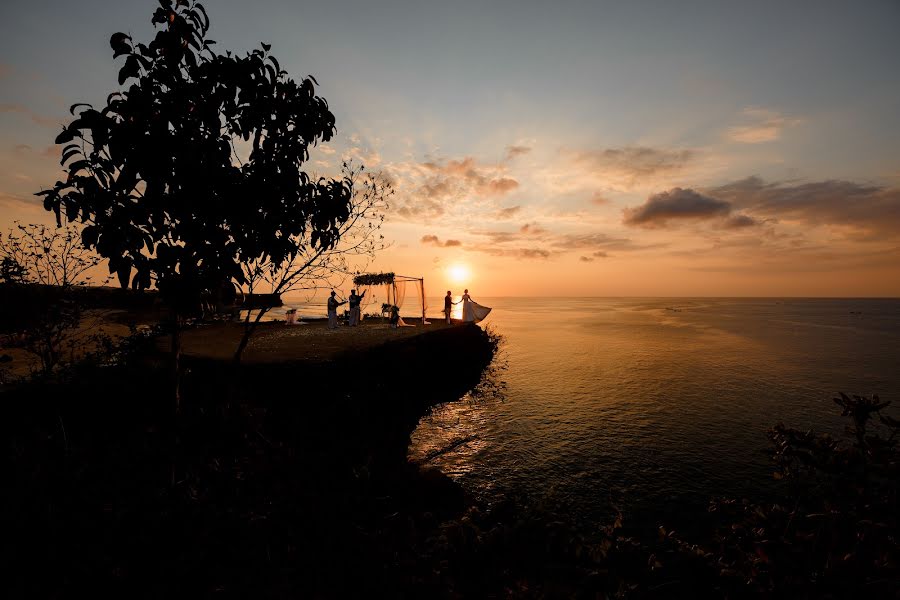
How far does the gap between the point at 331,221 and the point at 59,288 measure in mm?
8298

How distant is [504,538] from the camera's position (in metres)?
7.12

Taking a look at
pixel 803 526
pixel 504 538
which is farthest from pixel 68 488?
pixel 803 526

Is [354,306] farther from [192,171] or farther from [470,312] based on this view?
[192,171]

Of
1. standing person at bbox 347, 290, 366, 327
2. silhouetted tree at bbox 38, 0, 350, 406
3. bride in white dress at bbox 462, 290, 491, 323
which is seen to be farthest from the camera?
bride in white dress at bbox 462, 290, 491, 323

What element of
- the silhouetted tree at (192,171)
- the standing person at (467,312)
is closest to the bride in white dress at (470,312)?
the standing person at (467,312)

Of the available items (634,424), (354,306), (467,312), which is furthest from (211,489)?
(467,312)

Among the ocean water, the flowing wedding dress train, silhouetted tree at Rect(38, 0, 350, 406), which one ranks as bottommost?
the ocean water

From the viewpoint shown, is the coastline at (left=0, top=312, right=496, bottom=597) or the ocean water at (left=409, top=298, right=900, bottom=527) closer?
the coastline at (left=0, top=312, right=496, bottom=597)

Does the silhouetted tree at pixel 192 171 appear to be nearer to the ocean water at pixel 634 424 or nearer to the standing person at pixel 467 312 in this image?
the ocean water at pixel 634 424

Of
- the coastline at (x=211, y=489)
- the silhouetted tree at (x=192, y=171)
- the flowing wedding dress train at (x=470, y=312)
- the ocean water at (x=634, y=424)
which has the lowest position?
the ocean water at (x=634, y=424)

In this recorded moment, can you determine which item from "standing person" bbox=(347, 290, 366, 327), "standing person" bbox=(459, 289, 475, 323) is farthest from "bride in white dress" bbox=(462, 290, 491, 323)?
"standing person" bbox=(347, 290, 366, 327)

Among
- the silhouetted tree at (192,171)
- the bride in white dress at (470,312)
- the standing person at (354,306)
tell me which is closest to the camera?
the silhouetted tree at (192,171)

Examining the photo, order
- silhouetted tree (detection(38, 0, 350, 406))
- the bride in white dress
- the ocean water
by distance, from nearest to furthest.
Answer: silhouetted tree (detection(38, 0, 350, 406)) → the ocean water → the bride in white dress

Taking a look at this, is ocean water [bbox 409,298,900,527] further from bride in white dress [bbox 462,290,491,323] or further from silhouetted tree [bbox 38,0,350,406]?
silhouetted tree [bbox 38,0,350,406]
